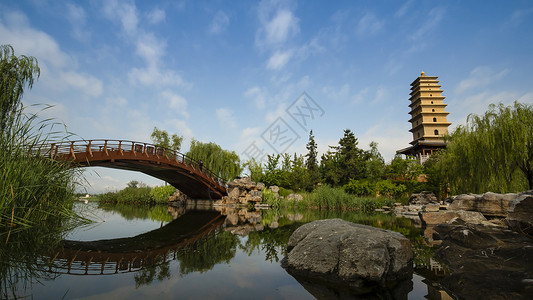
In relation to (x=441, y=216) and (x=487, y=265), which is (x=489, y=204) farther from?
(x=487, y=265)

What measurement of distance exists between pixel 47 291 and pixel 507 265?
5269 mm

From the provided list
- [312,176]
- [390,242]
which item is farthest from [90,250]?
[312,176]

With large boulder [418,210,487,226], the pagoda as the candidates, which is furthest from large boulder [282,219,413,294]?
the pagoda

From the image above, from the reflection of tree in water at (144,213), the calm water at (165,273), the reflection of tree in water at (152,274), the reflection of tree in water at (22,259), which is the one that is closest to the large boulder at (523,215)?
the calm water at (165,273)

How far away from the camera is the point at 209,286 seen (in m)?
→ 2.87

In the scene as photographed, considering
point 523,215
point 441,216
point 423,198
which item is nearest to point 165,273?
point 523,215

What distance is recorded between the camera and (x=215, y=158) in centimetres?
2764

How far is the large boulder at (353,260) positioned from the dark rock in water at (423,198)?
49.8 feet

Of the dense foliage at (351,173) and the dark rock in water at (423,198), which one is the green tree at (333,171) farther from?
the dark rock in water at (423,198)

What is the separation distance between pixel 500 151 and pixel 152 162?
59.8 feet

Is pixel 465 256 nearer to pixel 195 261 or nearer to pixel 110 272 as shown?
pixel 195 261

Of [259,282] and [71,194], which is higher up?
[71,194]

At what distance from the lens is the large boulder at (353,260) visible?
9.91ft

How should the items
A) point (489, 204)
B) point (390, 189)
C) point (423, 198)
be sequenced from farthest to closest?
1. point (390, 189)
2. point (423, 198)
3. point (489, 204)
